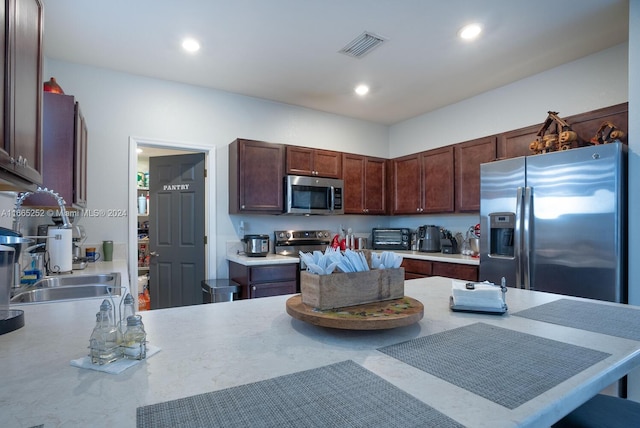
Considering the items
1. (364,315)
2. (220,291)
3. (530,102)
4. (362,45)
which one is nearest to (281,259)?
(220,291)

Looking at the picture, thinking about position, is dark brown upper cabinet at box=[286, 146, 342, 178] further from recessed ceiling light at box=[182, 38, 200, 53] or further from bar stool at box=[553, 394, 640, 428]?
bar stool at box=[553, 394, 640, 428]

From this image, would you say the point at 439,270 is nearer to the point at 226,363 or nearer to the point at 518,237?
the point at 518,237

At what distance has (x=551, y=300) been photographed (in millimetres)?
1474

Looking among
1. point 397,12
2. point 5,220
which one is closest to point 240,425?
point 5,220

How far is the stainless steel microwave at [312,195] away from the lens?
3727 millimetres

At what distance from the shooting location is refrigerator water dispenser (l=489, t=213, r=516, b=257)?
2812mm

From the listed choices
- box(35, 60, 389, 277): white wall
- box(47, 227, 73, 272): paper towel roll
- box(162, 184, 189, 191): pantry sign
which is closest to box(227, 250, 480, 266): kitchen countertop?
box(35, 60, 389, 277): white wall

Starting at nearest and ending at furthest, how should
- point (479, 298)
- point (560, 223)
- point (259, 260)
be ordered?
point (479, 298) → point (560, 223) → point (259, 260)

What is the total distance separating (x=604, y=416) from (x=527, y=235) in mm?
1815

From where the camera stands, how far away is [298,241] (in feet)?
13.4

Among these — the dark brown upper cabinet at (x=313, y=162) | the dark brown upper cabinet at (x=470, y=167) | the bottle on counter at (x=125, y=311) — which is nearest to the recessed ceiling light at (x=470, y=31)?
the dark brown upper cabinet at (x=470, y=167)

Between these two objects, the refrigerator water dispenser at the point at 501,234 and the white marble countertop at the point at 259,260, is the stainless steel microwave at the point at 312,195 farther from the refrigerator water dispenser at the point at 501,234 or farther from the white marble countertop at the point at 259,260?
the refrigerator water dispenser at the point at 501,234

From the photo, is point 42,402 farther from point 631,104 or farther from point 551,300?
point 631,104

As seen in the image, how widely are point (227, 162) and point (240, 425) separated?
3.45m
